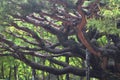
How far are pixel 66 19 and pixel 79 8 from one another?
1.94 metres

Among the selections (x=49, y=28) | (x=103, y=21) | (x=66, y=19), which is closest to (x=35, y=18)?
(x=49, y=28)

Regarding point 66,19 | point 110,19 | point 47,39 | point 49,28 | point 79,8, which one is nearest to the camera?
point 110,19

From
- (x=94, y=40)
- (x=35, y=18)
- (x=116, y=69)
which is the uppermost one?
(x=35, y=18)

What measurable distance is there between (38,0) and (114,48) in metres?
2.90

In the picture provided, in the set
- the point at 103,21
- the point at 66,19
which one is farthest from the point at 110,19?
the point at 66,19

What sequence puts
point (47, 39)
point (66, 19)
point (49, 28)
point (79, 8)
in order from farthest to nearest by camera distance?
point (47, 39)
point (49, 28)
point (66, 19)
point (79, 8)

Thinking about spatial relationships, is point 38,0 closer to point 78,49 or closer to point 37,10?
point 37,10

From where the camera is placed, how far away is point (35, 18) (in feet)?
31.7

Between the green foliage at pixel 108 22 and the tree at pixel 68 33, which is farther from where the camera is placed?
the tree at pixel 68 33

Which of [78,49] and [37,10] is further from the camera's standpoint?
[78,49]

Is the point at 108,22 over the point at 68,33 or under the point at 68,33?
under

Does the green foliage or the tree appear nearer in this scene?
the green foliage

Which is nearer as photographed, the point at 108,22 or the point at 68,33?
the point at 108,22

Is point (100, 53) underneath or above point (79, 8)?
underneath
